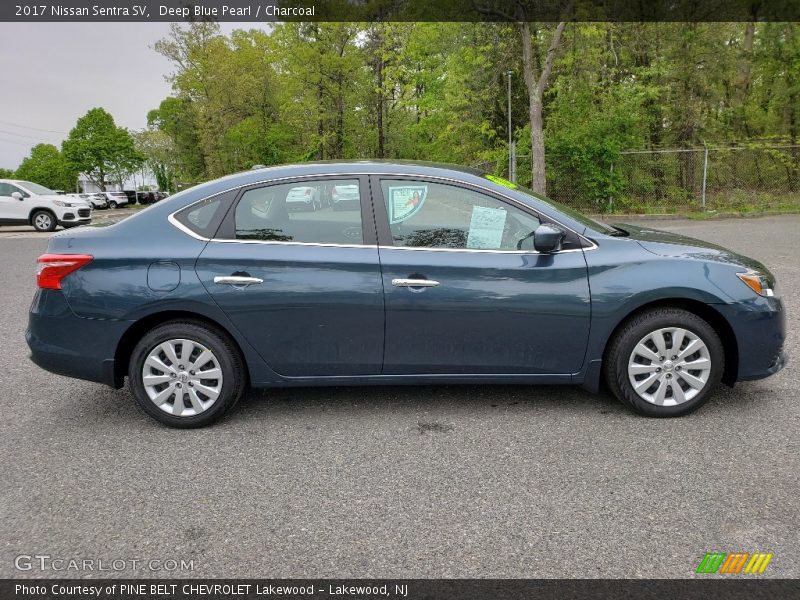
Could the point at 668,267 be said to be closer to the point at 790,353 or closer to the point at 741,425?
the point at 741,425

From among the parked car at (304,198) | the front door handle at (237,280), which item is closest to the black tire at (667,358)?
the parked car at (304,198)

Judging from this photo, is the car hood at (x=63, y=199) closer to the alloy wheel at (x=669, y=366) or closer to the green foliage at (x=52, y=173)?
the alloy wheel at (x=669, y=366)

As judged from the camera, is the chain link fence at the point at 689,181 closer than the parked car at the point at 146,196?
Yes

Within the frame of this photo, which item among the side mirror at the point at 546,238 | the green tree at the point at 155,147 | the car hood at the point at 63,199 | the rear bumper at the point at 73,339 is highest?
the green tree at the point at 155,147

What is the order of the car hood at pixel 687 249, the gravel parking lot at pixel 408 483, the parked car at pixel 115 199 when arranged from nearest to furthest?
the gravel parking lot at pixel 408 483
the car hood at pixel 687 249
the parked car at pixel 115 199

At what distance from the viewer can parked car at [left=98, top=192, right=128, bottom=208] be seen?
46.1 metres

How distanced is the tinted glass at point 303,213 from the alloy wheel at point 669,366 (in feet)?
6.25

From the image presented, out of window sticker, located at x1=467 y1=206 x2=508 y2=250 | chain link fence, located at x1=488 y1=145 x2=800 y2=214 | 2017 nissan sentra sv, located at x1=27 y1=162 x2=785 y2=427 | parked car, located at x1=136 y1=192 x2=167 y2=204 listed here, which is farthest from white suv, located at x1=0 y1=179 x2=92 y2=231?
parked car, located at x1=136 y1=192 x2=167 y2=204

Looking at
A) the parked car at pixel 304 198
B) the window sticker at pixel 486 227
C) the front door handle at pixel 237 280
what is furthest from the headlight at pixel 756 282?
the front door handle at pixel 237 280

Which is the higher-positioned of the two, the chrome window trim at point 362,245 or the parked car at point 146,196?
the parked car at point 146,196

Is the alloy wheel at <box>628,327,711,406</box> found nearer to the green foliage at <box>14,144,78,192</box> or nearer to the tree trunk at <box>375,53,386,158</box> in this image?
the tree trunk at <box>375,53,386,158</box>

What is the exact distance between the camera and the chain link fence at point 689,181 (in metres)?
18.3

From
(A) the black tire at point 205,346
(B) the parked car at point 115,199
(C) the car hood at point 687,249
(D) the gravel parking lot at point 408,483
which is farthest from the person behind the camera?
(B) the parked car at point 115,199

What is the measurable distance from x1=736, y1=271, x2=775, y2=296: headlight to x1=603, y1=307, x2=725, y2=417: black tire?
1.19 feet
